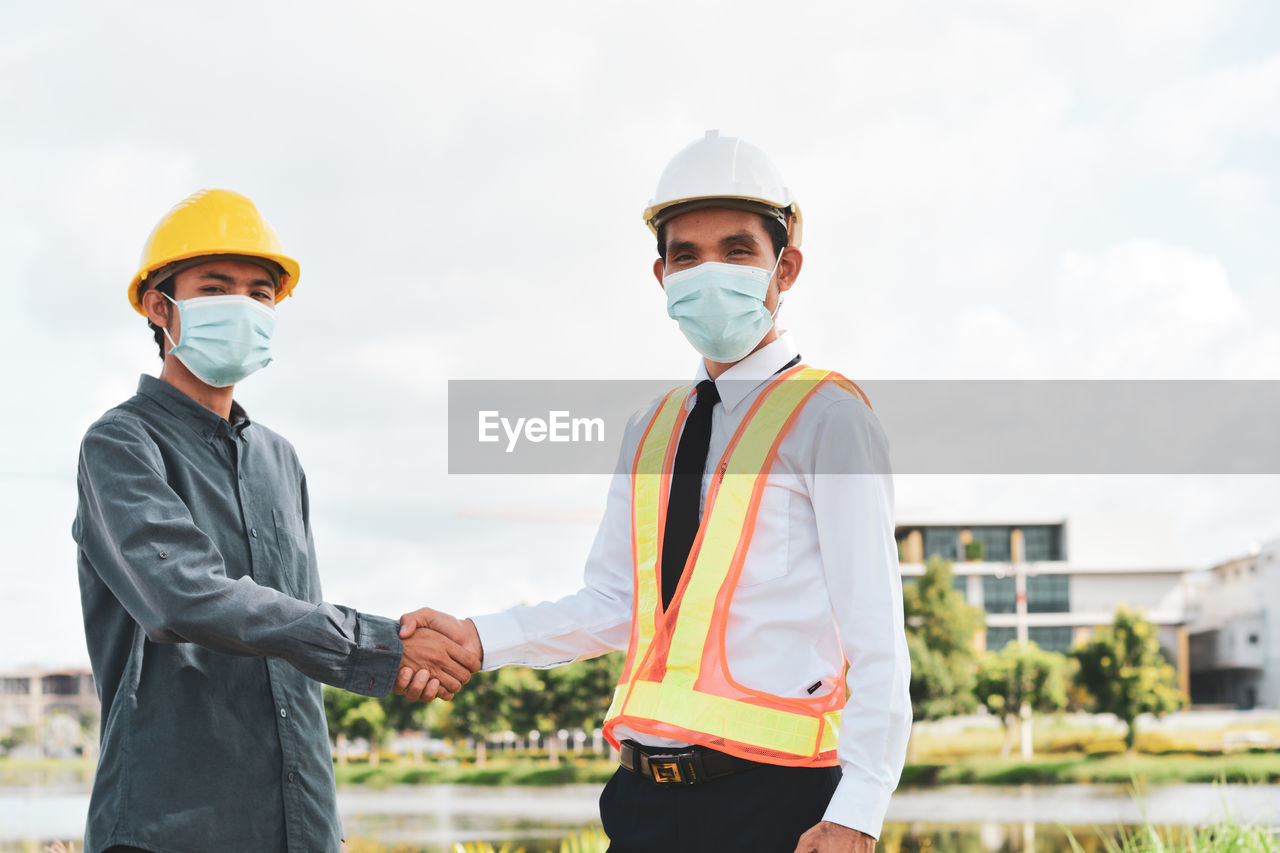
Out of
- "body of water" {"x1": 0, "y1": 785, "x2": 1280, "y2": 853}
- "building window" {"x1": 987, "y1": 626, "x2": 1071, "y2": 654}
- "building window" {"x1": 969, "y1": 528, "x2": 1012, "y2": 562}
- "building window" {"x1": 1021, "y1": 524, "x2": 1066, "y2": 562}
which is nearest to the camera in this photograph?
"body of water" {"x1": 0, "y1": 785, "x2": 1280, "y2": 853}

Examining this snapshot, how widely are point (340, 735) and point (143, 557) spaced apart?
34.8 meters

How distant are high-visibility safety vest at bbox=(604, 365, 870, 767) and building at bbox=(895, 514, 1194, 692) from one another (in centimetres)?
7222

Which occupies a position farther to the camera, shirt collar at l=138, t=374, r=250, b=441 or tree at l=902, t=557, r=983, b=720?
tree at l=902, t=557, r=983, b=720

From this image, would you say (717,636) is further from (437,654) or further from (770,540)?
(437,654)

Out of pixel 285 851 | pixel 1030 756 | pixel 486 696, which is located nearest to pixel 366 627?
pixel 285 851

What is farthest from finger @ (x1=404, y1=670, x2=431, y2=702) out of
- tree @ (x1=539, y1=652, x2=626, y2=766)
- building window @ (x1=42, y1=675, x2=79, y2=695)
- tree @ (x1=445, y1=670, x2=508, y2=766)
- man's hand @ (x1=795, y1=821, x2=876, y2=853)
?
building window @ (x1=42, y1=675, x2=79, y2=695)

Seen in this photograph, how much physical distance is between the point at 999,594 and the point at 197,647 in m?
75.9

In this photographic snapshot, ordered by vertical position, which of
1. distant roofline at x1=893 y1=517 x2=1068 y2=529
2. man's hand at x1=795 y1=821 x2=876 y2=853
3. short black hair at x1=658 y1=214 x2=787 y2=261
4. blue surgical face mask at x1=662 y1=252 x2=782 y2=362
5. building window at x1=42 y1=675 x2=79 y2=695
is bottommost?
building window at x1=42 y1=675 x2=79 y2=695

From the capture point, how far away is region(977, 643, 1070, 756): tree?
4206cm

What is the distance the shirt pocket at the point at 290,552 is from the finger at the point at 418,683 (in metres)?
0.38

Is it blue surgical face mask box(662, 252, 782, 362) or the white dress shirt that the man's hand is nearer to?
the white dress shirt

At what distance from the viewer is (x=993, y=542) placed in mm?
77688

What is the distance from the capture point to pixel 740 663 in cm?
255

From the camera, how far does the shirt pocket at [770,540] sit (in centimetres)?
257
